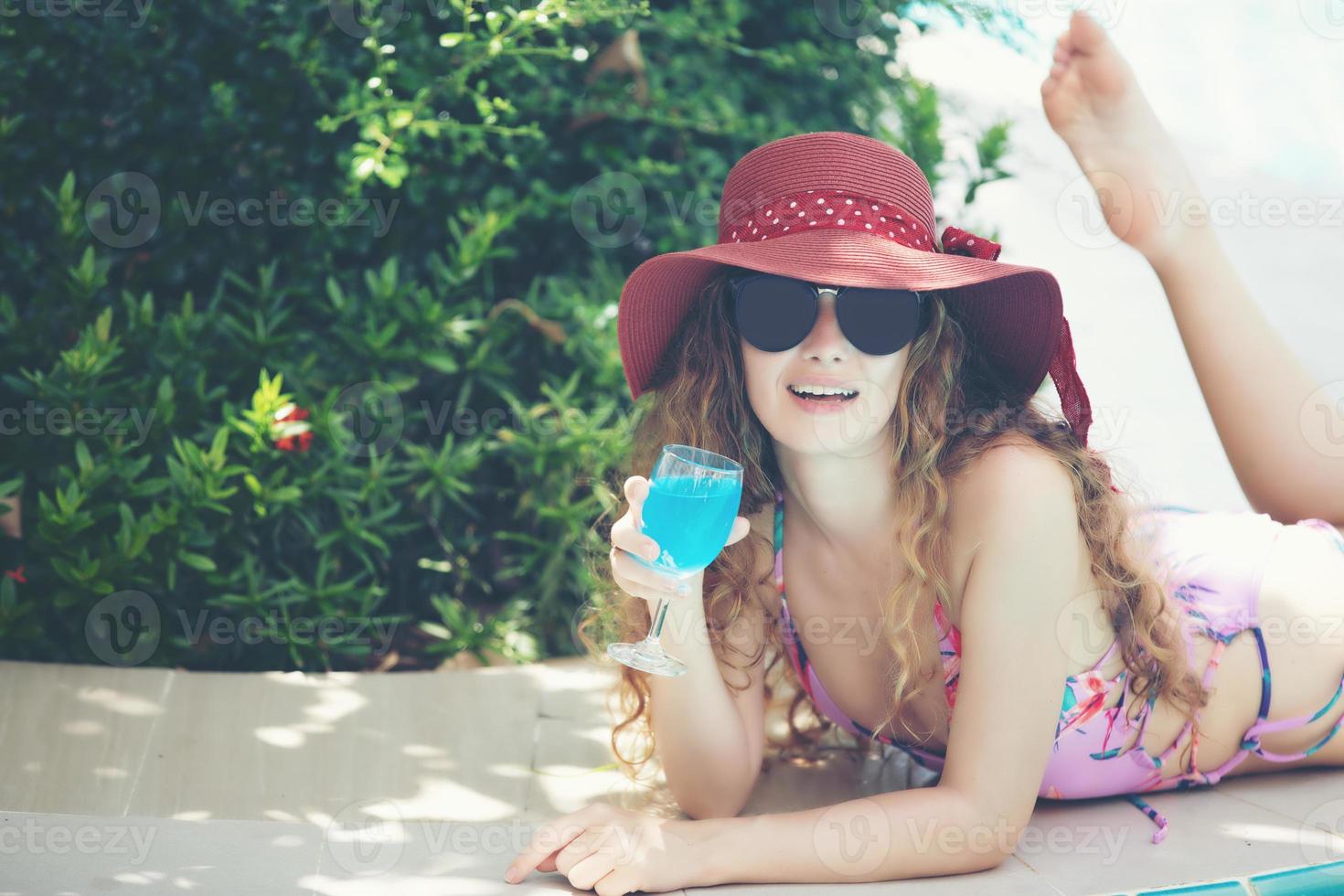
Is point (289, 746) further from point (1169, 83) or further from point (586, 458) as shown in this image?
point (1169, 83)

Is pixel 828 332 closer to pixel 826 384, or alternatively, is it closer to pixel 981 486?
pixel 826 384

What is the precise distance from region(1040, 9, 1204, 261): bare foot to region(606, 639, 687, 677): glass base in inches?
76.6

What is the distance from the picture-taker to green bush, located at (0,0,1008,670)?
10.4 ft

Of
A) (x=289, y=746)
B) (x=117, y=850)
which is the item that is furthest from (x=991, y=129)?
(x=117, y=850)

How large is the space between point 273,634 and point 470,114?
5.95 feet

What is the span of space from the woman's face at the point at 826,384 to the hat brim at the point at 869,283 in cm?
9

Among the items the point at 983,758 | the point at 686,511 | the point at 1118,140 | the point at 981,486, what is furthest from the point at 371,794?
the point at 1118,140

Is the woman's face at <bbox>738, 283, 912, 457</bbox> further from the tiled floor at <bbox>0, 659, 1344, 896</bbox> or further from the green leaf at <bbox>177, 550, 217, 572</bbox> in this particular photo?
the green leaf at <bbox>177, 550, 217, 572</bbox>

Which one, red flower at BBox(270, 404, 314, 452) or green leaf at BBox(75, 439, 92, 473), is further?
red flower at BBox(270, 404, 314, 452)

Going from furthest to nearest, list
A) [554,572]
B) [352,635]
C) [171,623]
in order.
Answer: [554,572] → [352,635] → [171,623]

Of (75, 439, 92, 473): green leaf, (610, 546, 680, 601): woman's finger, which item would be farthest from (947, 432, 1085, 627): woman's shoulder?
(75, 439, 92, 473): green leaf

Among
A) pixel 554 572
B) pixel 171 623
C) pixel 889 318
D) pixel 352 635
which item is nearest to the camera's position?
pixel 889 318

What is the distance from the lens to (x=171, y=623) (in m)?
3.25

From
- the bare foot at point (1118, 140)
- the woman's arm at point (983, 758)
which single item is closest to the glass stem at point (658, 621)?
the woman's arm at point (983, 758)
